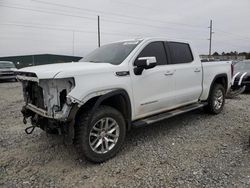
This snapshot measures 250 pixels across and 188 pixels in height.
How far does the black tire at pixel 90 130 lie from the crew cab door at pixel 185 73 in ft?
5.57

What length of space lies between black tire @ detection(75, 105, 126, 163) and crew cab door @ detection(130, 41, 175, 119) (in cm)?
53

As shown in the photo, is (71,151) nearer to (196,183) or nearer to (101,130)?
(101,130)

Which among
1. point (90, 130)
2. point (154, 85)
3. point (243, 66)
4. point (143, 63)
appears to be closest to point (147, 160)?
point (90, 130)

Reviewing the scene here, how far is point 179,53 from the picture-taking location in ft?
17.1

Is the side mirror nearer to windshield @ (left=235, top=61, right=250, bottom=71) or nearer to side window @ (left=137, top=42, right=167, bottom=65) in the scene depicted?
side window @ (left=137, top=42, right=167, bottom=65)

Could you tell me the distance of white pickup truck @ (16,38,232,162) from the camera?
330 centimetres

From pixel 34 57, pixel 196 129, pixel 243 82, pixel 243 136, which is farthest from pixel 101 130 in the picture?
pixel 34 57

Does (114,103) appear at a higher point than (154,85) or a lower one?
lower

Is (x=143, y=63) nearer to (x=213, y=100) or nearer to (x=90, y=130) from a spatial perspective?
(x=90, y=130)

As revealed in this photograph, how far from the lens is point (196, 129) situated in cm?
519

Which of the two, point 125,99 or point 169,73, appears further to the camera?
point 169,73

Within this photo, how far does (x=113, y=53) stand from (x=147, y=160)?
6.60ft

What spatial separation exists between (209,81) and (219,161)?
2.69 m

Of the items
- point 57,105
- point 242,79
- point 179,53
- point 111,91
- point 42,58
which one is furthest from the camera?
point 42,58
